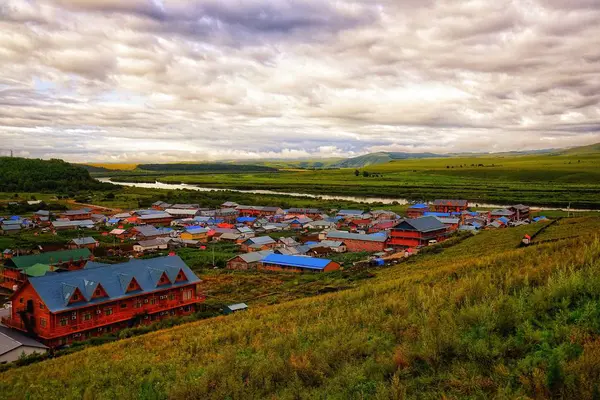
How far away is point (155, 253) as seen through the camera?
50.7 m

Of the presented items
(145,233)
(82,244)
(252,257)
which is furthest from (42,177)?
(252,257)

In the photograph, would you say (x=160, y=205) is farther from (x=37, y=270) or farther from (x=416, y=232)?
(x=416, y=232)

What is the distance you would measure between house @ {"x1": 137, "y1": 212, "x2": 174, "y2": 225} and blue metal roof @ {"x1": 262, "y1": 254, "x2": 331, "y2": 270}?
129 feet

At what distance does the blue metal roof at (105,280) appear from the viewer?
2206 cm

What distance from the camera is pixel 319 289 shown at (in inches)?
1110

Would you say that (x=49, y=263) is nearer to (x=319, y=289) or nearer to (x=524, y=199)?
(x=319, y=289)

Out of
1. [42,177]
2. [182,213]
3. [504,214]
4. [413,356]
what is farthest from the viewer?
[42,177]

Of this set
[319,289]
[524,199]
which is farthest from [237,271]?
[524,199]

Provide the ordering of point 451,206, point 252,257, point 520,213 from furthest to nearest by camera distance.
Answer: point 451,206 < point 520,213 < point 252,257

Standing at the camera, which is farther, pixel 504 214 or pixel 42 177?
pixel 42 177

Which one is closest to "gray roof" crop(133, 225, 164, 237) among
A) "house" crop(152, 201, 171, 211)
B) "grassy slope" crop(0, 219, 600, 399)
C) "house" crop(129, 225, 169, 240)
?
"house" crop(129, 225, 169, 240)

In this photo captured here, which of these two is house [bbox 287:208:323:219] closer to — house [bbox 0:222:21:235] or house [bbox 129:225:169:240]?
house [bbox 129:225:169:240]

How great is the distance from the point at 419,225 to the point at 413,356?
4404 centimetres

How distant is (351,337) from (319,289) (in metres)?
20.0
